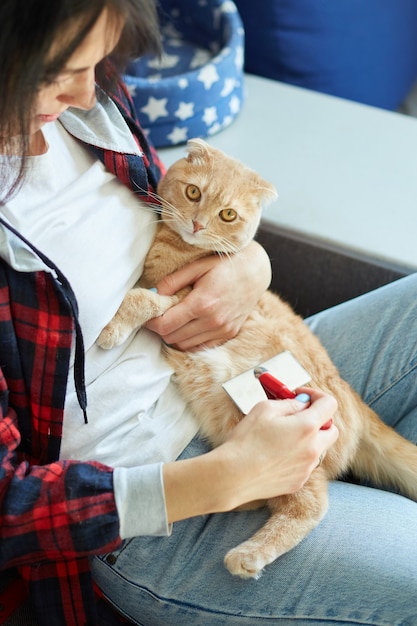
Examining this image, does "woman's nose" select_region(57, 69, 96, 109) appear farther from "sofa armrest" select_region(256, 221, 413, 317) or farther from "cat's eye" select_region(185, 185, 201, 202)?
"sofa armrest" select_region(256, 221, 413, 317)

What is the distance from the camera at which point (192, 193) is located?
4.16 ft

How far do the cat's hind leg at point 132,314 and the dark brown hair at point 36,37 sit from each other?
33cm

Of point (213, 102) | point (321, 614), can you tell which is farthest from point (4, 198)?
point (213, 102)

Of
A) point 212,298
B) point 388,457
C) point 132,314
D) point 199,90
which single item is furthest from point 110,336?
point 199,90

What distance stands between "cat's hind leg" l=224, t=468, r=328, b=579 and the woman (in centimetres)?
2

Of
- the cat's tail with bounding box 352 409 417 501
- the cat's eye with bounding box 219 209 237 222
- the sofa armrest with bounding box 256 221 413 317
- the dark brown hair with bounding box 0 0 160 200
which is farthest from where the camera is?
the sofa armrest with bounding box 256 221 413 317

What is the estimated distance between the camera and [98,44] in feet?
2.55

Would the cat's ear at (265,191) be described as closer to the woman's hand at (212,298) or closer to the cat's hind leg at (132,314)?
the woman's hand at (212,298)

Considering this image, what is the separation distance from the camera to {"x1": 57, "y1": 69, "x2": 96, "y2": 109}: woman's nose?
82 centimetres

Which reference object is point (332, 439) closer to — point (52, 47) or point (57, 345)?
point (57, 345)

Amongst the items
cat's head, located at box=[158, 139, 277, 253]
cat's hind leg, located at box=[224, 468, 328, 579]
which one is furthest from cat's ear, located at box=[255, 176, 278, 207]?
cat's hind leg, located at box=[224, 468, 328, 579]

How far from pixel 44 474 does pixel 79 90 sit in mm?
525

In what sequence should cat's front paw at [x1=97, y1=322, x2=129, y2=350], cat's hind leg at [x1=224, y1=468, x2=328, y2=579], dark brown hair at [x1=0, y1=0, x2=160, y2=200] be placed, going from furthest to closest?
cat's front paw at [x1=97, y1=322, x2=129, y2=350], cat's hind leg at [x1=224, y1=468, x2=328, y2=579], dark brown hair at [x1=0, y1=0, x2=160, y2=200]

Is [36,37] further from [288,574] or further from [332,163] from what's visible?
[332,163]
